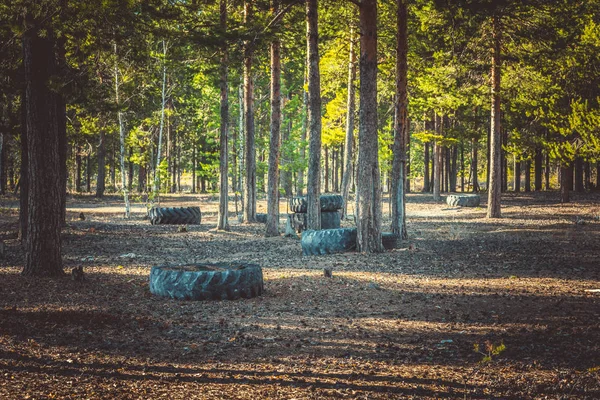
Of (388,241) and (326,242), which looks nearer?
(326,242)

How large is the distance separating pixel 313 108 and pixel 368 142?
10.8 ft

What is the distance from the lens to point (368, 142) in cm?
1509

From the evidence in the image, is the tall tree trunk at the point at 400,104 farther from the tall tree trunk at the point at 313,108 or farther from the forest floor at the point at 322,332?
the forest floor at the point at 322,332

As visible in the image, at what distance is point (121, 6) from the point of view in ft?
35.3

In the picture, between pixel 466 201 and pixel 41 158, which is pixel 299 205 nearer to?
pixel 41 158

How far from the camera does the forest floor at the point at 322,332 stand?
209 inches

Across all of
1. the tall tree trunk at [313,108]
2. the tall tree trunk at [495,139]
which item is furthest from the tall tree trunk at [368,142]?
the tall tree trunk at [495,139]

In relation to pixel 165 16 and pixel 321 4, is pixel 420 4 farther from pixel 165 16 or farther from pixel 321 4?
pixel 165 16

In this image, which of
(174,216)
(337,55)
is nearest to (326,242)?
(174,216)

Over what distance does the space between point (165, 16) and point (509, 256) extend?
10.6 meters

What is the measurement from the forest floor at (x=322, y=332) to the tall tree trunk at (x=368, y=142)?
0.75 meters

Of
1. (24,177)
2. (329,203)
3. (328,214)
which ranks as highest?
(24,177)

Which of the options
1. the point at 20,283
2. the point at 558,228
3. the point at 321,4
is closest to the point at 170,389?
the point at 20,283

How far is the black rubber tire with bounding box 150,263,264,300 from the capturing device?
947cm
